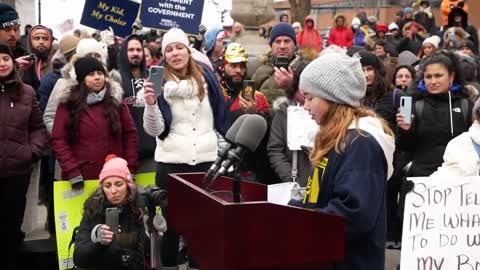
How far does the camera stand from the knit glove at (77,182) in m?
6.20

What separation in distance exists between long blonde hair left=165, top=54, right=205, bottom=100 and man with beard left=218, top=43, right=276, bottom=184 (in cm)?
77

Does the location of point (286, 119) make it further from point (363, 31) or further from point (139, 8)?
point (363, 31)

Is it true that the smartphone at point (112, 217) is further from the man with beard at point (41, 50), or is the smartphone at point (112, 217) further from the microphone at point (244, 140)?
the man with beard at point (41, 50)

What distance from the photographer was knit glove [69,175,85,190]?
20.4 feet

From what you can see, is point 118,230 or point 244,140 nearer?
point 244,140

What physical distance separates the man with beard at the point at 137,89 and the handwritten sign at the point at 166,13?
0.80 meters

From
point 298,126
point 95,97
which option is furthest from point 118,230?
point 298,126

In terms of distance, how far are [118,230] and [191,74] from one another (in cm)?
147

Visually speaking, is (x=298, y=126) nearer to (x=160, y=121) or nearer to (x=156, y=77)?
(x=160, y=121)

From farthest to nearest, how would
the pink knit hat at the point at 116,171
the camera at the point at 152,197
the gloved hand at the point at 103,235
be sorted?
1. the pink knit hat at the point at 116,171
2. the gloved hand at the point at 103,235
3. the camera at the point at 152,197

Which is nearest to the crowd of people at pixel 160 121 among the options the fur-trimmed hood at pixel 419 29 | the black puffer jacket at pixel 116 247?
the black puffer jacket at pixel 116 247

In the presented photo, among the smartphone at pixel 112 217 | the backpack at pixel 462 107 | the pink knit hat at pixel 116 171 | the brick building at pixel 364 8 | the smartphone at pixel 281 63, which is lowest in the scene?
the smartphone at pixel 112 217

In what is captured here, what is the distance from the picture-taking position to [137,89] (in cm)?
742

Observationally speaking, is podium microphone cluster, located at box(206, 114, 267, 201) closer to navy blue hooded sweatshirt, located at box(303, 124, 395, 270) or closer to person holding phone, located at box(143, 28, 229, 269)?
navy blue hooded sweatshirt, located at box(303, 124, 395, 270)
